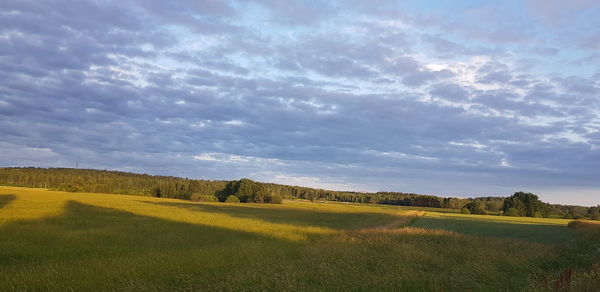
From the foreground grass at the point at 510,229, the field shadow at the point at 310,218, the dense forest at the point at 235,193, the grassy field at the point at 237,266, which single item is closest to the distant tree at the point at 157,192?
the dense forest at the point at 235,193

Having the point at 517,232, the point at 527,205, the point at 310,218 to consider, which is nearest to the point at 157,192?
the point at 310,218

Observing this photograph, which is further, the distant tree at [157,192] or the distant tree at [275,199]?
the distant tree at [157,192]

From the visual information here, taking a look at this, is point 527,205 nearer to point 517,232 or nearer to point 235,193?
point 517,232

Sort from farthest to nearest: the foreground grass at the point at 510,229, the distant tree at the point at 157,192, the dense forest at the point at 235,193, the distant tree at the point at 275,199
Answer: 1. the distant tree at the point at 157,192
2. the distant tree at the point at 275,199
3. the dense forest at the point at 235,193
4. the foreground grass at the point at 510,229

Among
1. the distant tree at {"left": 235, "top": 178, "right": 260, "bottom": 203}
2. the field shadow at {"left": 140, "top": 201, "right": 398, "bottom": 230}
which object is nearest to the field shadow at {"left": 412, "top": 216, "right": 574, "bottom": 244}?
the field shadow at {"left": 140, "top": 201, "right": 398, "bottom": 230}

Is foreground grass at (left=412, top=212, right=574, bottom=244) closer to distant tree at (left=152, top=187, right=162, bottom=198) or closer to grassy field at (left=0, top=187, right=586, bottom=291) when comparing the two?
grassy field at (left=0, top=187, right=586, bottom=291)

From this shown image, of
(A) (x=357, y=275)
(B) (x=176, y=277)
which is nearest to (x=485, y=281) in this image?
(A) (x=357, y=275)

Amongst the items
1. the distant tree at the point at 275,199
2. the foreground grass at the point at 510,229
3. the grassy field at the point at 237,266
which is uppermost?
the grassy field at the point at 237,266

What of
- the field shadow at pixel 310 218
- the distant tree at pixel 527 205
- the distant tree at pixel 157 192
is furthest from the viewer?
the distant tree at pixel 157 192

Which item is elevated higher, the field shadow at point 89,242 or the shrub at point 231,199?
the field shadow at point 89,242

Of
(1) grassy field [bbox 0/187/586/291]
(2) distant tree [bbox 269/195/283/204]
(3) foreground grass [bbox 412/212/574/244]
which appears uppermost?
(1) grassy field [bbox 0/187/586/291]

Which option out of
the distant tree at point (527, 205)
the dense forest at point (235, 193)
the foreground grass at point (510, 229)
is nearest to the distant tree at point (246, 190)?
the dense forest at point (235, 193)

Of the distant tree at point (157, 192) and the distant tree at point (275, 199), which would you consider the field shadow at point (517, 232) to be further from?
the distant tree at point (157, 192)

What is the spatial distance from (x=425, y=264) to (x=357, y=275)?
4162 millimetres
